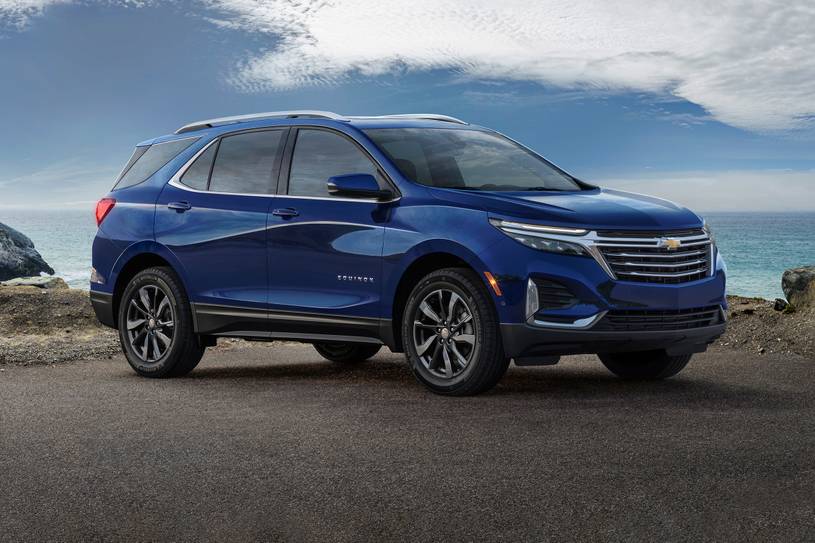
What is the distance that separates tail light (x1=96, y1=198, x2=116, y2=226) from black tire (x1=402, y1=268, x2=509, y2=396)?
371 centimetres

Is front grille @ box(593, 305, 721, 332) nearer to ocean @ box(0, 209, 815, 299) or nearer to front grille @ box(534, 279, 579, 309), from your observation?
front grille @ box(534, 279, 579, 309)

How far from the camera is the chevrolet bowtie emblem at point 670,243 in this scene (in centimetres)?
728

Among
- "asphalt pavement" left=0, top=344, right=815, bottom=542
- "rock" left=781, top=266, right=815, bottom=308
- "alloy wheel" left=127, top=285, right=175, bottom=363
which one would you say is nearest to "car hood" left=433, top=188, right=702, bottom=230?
"asphalt pavement" left=0, top=344, right=815, bottom=542

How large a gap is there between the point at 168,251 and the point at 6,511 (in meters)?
4.41

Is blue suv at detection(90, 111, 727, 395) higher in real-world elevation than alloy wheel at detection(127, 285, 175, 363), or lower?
higher

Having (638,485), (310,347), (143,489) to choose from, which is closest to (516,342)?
(638,485)

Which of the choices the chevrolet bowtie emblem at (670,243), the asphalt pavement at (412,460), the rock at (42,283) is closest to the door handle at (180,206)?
the asphalt pavement at (412,460)

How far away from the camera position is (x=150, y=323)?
9.57 metres

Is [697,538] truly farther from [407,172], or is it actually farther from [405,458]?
[407,172]

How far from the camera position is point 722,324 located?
7.69 m

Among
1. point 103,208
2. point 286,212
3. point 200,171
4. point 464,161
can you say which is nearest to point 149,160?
point 103,208

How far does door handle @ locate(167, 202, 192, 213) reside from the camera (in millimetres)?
9188

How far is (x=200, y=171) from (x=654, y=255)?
410 cm

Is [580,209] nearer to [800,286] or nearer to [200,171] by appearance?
[200,171]
